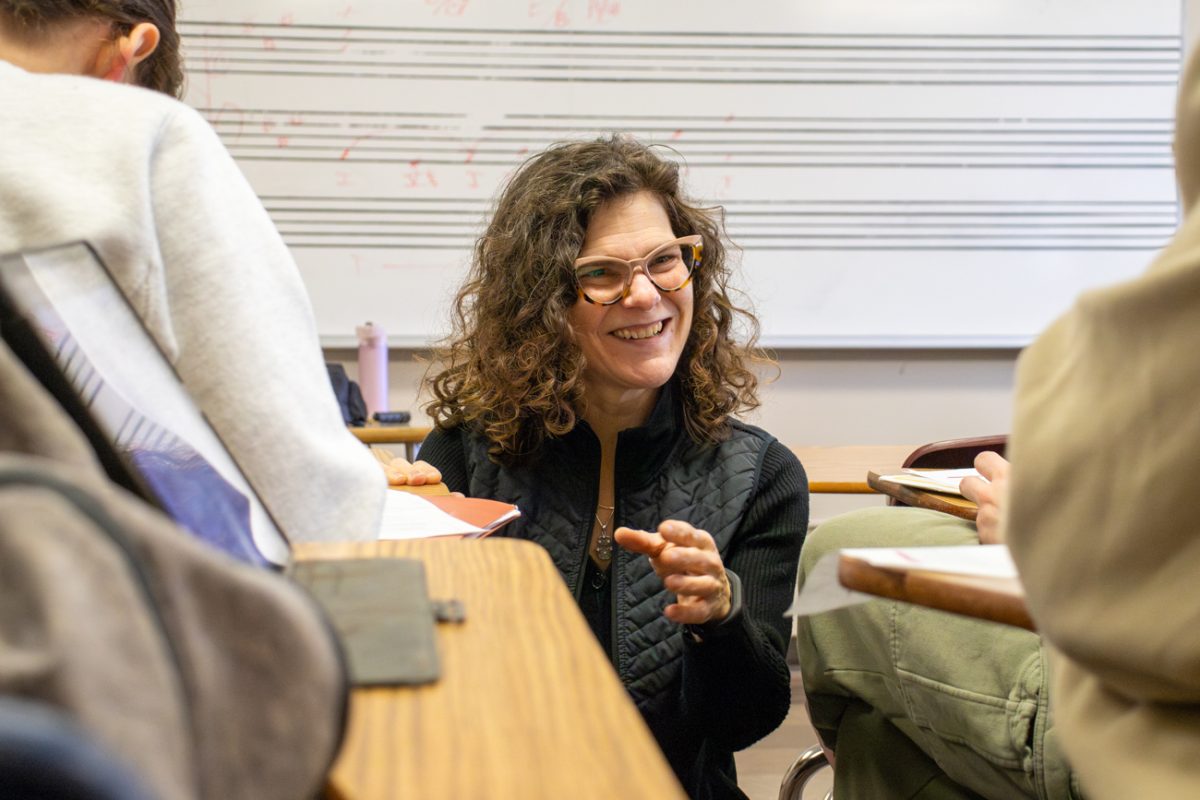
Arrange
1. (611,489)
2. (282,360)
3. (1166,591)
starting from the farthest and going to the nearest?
(611,489) → (282,360) → (1166,591)

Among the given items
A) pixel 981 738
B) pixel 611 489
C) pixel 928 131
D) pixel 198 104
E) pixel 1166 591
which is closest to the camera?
pixel 1166 591

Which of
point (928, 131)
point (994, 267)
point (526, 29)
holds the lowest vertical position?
point (994, 267)

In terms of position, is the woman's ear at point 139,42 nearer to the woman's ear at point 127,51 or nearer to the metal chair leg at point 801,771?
the woman's ear at point 127,51

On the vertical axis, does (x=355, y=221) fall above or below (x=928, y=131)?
below

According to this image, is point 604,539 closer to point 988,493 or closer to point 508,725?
point 988,493

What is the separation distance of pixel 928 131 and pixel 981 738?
9.81 feet

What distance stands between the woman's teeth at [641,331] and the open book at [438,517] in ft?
1.47

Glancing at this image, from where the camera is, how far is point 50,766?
26 cm

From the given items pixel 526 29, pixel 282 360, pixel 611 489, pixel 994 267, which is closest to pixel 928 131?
pixel 994 267

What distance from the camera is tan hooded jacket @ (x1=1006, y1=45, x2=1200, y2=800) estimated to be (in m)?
0.55

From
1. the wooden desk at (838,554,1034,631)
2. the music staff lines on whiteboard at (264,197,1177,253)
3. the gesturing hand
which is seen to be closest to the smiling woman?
the gesturing hand

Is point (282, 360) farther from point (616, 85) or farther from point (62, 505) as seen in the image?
point (616, 85)

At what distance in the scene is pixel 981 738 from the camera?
1.01 metres

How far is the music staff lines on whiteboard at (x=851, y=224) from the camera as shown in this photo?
3.54 metres
